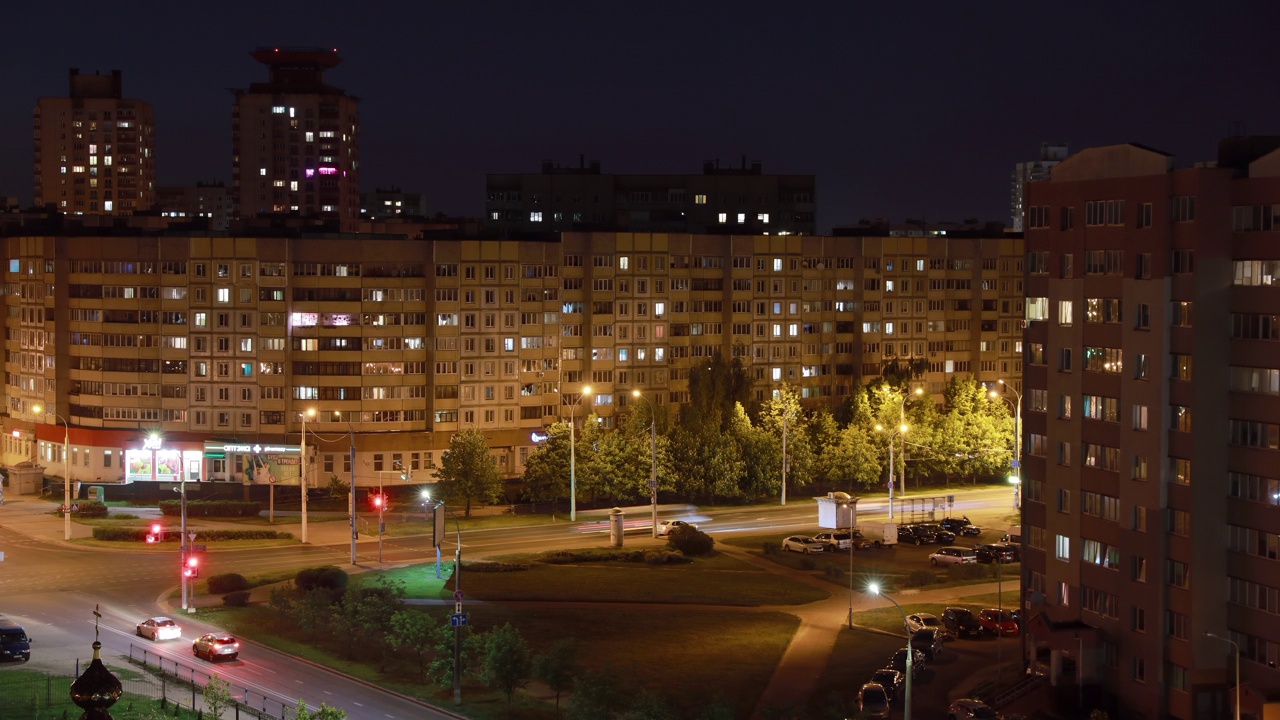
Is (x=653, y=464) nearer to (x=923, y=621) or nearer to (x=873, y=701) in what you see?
(x=923, y=621)

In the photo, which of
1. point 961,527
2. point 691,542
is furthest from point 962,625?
point 961,527

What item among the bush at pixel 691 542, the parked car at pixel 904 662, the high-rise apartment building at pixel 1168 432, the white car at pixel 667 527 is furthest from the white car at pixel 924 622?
the white car at pixel 667 527

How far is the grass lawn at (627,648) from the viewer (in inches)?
2314

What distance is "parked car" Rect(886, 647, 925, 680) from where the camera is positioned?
63119 mm

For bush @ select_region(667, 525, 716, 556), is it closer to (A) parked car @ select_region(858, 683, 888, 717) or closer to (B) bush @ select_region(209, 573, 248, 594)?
(B) bush @ select_region(209, 573, 248, 594)

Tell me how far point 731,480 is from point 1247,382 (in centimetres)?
5648

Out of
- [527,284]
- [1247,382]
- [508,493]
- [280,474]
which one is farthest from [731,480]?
[1247,382]

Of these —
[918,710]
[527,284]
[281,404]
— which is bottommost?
[918,710]

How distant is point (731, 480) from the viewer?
4471 inches

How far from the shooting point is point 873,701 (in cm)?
5831

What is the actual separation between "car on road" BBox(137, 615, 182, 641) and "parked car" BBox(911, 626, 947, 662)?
108ft

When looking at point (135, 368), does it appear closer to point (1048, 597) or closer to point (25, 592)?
point (25, 592)

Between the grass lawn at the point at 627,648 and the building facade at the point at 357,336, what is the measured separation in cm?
4774

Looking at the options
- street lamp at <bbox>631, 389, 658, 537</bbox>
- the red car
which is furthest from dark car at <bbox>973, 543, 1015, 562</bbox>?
street lamp at <bbox>631, 389, 658, 537</bbox>
